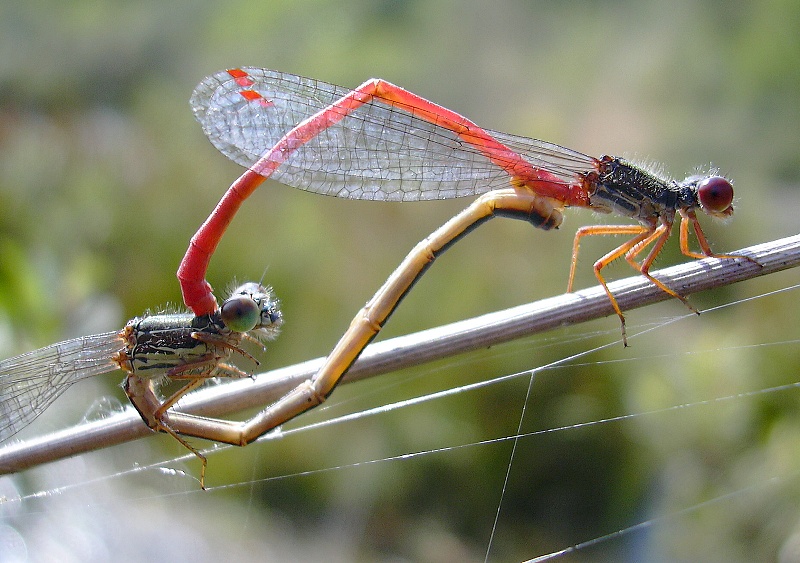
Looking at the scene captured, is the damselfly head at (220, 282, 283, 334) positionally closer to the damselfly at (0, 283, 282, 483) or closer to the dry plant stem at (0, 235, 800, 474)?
the damselfly at (0, 283, 282, 483)

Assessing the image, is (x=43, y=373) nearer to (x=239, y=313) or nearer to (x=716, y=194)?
(x=239, y=313)

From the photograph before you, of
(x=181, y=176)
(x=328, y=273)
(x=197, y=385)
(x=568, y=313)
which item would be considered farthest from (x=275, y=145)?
(x=181, y=176)

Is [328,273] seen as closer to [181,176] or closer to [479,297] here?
[479,297]

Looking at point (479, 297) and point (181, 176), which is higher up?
point (181, 176)

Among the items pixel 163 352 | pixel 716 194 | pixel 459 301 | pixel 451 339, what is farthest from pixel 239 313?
pixel 459 301

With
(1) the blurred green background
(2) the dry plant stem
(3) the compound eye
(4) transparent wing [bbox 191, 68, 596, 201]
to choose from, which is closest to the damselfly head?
(2) the dry plant stem

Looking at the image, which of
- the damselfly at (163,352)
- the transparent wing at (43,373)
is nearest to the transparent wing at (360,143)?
the damselfly at (163,352)
